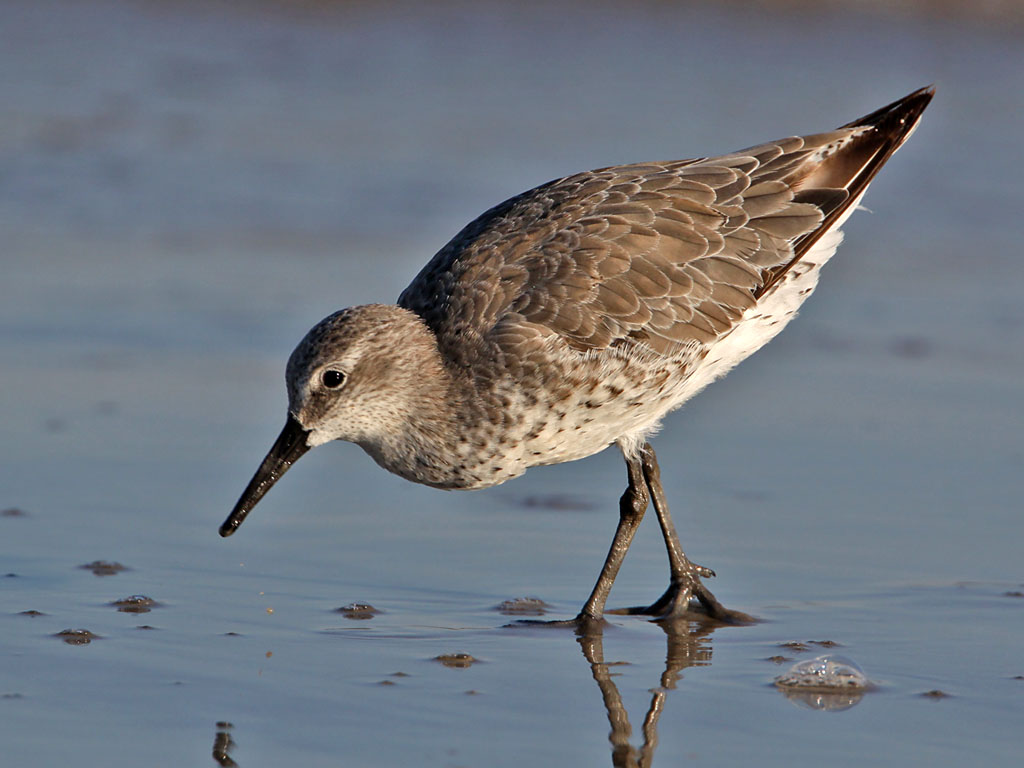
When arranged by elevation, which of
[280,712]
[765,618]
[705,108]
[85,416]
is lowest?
[280,712]

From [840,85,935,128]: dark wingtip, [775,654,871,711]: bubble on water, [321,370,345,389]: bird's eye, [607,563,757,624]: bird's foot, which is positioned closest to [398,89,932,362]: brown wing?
[840,85,935,128]: dark wingtip

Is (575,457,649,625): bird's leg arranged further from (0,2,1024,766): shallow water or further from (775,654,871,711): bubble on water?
(775,654,871,711): bubble on water

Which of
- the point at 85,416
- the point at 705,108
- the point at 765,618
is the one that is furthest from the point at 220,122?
the point at 765,618

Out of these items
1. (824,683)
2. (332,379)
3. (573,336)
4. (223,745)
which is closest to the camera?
(223,745)

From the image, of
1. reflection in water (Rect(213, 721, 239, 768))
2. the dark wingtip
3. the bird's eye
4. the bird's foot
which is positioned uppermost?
the dark wingtip

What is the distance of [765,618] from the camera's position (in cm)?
581

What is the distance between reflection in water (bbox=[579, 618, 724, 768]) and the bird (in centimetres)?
13

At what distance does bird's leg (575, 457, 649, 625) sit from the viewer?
5.84 metres

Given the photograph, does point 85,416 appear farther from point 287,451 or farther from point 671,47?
point 671,47

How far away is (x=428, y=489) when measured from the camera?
7.20m

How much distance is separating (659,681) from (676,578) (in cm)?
91

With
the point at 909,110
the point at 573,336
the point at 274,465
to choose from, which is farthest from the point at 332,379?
the point at 909,110

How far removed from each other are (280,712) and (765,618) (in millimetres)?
1928

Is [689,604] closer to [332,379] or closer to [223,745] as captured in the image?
[332,379]
